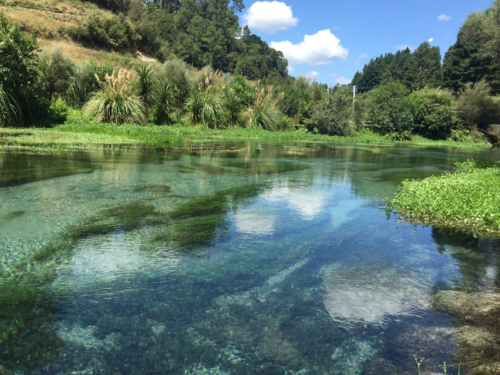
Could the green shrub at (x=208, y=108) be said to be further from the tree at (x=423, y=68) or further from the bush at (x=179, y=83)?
the tree at (x=423, y=68)

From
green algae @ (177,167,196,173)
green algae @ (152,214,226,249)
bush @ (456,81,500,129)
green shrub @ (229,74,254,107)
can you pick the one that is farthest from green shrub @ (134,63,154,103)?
bush @ (456,81,500,129)

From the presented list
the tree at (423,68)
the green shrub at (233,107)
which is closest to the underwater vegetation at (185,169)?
the green shrub at (233,107)

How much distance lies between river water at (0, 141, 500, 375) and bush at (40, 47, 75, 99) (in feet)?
49.8

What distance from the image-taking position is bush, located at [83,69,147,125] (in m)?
17.5

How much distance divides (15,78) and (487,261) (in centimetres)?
1611

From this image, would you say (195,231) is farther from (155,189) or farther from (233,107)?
(233,107)

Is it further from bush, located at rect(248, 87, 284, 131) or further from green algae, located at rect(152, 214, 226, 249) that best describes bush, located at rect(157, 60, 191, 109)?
green algae, located at rect(152, 214, 226, 249)

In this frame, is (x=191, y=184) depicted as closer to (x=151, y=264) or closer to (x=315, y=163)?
(x=151, y=264)

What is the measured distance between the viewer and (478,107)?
3114cm

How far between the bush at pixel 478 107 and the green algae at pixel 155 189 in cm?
3244

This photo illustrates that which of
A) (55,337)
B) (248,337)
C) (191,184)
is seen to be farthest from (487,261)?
(191,184)

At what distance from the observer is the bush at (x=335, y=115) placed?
24.7 metres

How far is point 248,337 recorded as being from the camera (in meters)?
2.40

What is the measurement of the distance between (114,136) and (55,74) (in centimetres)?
823
